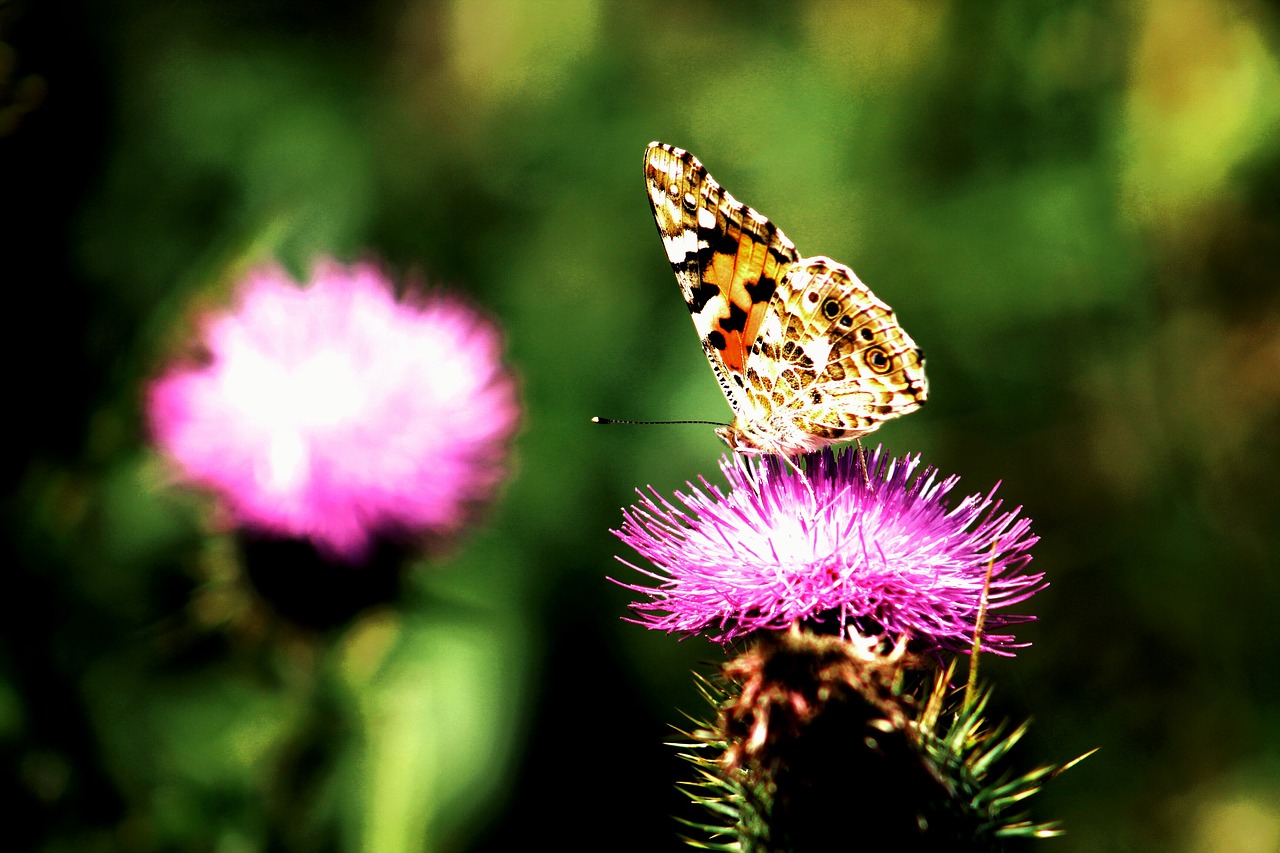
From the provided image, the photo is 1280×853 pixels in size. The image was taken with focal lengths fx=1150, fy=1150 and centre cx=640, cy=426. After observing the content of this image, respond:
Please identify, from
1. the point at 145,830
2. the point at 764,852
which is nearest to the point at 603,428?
the point at 145,830

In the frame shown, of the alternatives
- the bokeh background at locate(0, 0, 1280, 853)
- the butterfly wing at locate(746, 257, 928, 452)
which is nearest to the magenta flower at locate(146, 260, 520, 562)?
the bokeh background at locate(0, 0, 1280, 853)

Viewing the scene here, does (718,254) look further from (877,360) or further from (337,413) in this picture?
(337,413)

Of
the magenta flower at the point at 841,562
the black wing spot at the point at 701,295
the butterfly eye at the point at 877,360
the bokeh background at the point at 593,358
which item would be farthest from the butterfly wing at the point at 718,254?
the bokeh background at the point at 593,358

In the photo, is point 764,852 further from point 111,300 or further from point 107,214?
point 107,214

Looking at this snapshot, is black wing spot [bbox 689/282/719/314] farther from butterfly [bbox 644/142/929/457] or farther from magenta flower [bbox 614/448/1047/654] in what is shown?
magenta flower [bbox 614/448/1047/654]

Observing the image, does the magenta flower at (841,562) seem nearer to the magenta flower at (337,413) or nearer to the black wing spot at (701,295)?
the black wing spot at (701,295)

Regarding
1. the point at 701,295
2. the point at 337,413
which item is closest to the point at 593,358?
the point at 337,413
